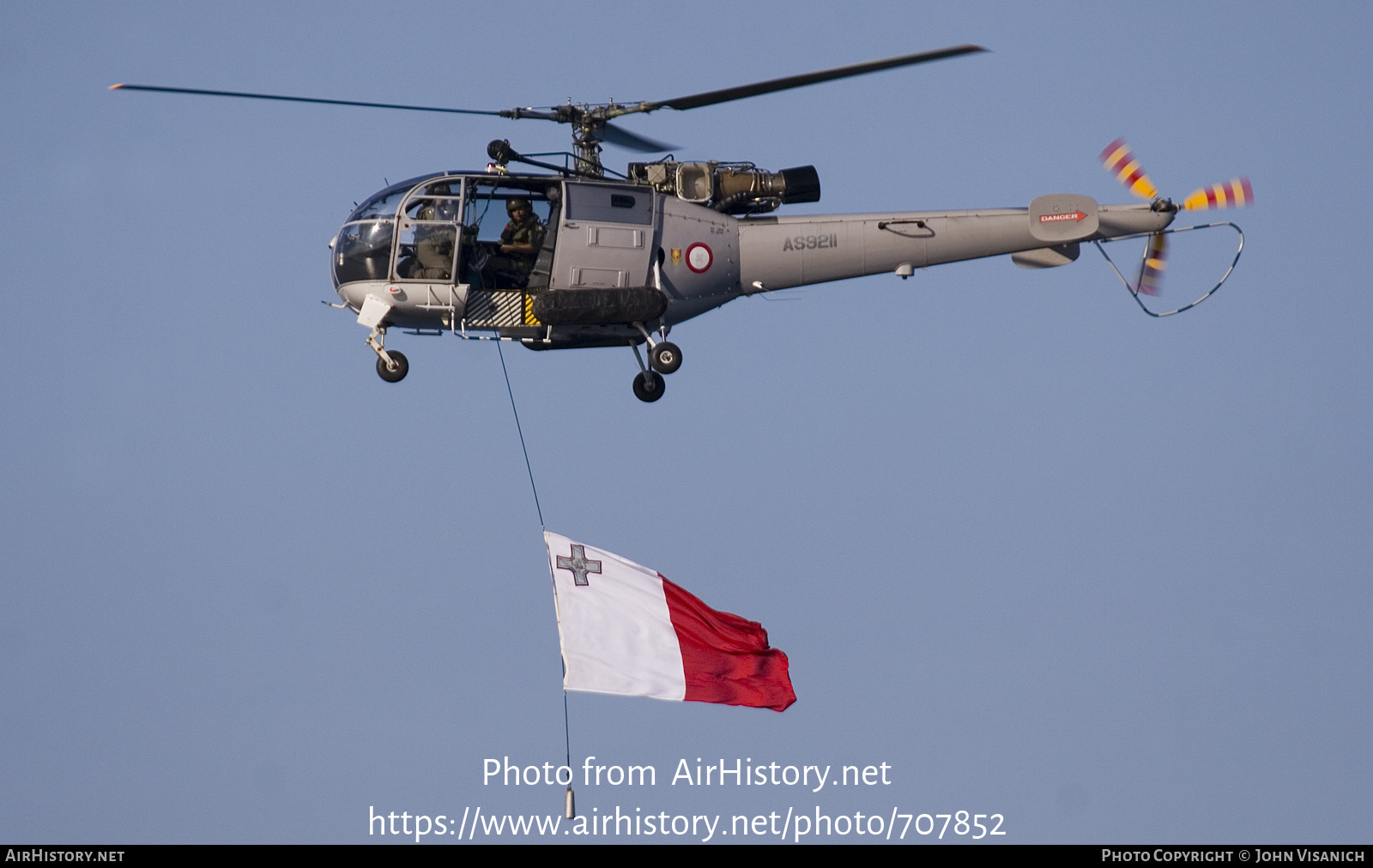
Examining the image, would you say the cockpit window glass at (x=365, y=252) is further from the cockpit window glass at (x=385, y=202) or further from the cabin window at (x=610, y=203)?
the cabin window at (x=610, y=203)

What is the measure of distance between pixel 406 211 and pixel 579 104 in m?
3.39

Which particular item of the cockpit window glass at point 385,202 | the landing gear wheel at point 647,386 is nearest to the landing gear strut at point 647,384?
the landing gear wheel at point 647,386

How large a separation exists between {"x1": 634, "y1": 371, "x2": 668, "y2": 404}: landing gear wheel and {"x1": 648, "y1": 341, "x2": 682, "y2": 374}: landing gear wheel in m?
0.18

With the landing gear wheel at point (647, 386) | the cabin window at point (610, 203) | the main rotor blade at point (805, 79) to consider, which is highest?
the main rotor blade at point (805, 79)

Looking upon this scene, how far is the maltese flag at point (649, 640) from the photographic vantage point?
30.0 m

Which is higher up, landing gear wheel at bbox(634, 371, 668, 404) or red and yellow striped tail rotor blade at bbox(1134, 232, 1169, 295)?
red and yellow striped tail rotor blade at bbox(1134, 232, 1169, 295)

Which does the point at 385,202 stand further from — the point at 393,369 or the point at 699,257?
the point at 699,257

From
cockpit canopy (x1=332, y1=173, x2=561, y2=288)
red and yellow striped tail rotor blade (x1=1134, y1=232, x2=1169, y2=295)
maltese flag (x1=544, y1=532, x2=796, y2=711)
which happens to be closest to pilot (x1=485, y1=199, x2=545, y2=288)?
cockpit canopy (x1=332, y1=173, x2=561, y2=288)

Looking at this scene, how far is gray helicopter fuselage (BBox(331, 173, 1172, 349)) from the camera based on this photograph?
3117 cm

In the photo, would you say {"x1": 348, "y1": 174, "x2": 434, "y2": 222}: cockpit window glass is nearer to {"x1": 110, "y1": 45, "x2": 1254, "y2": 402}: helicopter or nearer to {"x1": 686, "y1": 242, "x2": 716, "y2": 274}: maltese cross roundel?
{"x1": 110, "y1": 45, "x2": 1254, "y2": 402}: helicopter

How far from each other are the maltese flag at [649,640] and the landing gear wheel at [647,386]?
2.99 metres

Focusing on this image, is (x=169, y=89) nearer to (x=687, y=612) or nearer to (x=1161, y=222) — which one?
(x=687, y=612)

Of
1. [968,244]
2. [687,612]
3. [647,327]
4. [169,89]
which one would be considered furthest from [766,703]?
[169,89]

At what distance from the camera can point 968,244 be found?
33.9m
